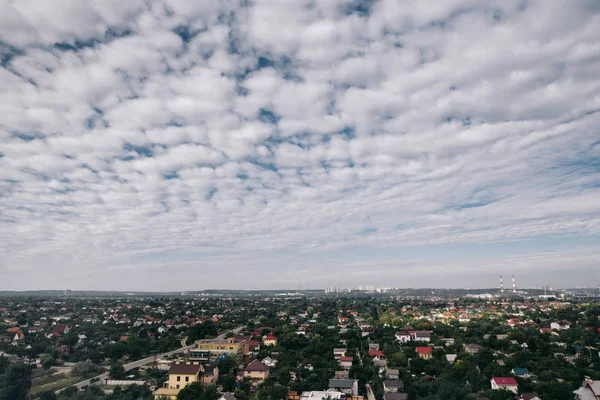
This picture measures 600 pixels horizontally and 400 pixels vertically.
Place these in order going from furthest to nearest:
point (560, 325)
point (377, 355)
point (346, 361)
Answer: point (560, 325) < point (377, 355) < point (346, 361)

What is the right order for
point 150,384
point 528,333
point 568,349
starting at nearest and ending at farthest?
point 150,384, point 568,349, point 528,333

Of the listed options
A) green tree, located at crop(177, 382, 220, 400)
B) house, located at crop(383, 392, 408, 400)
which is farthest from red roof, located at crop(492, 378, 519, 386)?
green tree, located at crop(177, 382, 220, 400)

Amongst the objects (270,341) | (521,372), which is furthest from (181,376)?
(521,372)

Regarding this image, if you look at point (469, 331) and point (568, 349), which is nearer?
point (568, 349)

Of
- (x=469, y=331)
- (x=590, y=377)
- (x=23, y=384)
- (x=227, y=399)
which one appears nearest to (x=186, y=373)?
(x=227, y=399)

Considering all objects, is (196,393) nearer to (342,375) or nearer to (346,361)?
(342,375)

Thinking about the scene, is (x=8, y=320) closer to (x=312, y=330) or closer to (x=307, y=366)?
(x=312, y=330)

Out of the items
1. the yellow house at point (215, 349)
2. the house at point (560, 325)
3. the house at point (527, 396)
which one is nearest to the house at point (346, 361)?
the yellow house at point (215, 349)
